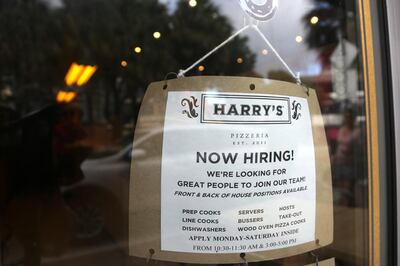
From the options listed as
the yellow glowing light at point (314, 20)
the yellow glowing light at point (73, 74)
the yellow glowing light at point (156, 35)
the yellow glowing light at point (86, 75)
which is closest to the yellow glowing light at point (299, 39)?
the yellow glowing light at point (314, 20)

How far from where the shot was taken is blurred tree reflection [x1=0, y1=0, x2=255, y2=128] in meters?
2.47

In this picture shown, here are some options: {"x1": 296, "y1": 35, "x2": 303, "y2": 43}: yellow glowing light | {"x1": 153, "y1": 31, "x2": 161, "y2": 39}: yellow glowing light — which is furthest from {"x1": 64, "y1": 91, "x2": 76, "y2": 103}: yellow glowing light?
{"x1": 296, "y1": 35, "x2": 303, "y2": 43}: yellow glowing light

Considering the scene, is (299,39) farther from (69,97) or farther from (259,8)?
(69,97)

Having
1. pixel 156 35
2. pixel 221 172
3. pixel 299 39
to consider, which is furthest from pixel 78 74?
pixel 221 172

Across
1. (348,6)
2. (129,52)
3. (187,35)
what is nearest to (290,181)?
(348,6)

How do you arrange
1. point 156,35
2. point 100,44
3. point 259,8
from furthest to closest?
point 100,44
point 156,35
point 259,8

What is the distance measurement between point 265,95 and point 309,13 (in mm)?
649

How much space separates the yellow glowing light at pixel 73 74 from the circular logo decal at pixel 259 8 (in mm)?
3424

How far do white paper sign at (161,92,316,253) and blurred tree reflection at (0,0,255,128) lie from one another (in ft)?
2.52

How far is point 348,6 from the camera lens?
1214 millimetres

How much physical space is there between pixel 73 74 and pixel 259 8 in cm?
364

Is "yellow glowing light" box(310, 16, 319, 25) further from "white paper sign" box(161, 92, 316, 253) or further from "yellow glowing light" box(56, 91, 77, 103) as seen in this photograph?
"yellow glowing light" box(56, 91, 77, 103)

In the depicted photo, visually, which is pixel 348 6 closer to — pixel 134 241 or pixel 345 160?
pixel 345 160

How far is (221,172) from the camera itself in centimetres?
98
